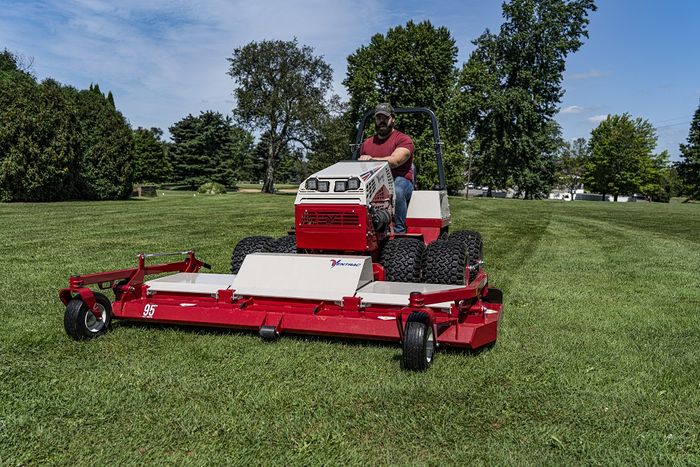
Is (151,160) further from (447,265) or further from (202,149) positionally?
(447,265)

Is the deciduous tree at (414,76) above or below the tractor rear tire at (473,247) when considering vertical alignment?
above

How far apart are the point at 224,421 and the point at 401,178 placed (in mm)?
4661

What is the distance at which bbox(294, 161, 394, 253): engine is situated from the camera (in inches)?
244

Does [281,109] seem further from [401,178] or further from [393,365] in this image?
[393,365]

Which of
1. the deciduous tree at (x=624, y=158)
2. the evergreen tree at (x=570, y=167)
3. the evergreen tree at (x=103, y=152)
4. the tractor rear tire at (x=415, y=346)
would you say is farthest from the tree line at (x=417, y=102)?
the tractor rear tire at (x=415, y=346)

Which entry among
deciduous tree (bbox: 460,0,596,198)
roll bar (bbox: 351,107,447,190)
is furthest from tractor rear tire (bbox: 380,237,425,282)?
deciduous tree (bbox: 460,0,596,198)

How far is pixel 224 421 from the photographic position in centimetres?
363

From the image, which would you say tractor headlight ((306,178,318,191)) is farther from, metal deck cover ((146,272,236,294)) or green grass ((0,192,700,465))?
green grass ((0,192,700,465))

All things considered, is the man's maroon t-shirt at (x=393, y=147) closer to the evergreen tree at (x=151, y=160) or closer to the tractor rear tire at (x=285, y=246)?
the tractor rear tire at (x=285, y=246)

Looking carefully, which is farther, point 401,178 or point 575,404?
point 401,178

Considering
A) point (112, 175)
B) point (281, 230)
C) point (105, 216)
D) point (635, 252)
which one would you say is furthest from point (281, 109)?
point (635, 252)

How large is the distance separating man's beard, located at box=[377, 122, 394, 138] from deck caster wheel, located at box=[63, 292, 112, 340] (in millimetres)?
3935

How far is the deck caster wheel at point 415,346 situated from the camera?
444 centimetres

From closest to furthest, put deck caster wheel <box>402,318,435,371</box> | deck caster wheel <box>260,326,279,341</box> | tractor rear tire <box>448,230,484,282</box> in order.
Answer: deck caster wheel <box>402,318,435,371</box>
deck caster wheel <box>260,326,279,341</box>
tractor rear tire <box>448,230,484,282</box>
